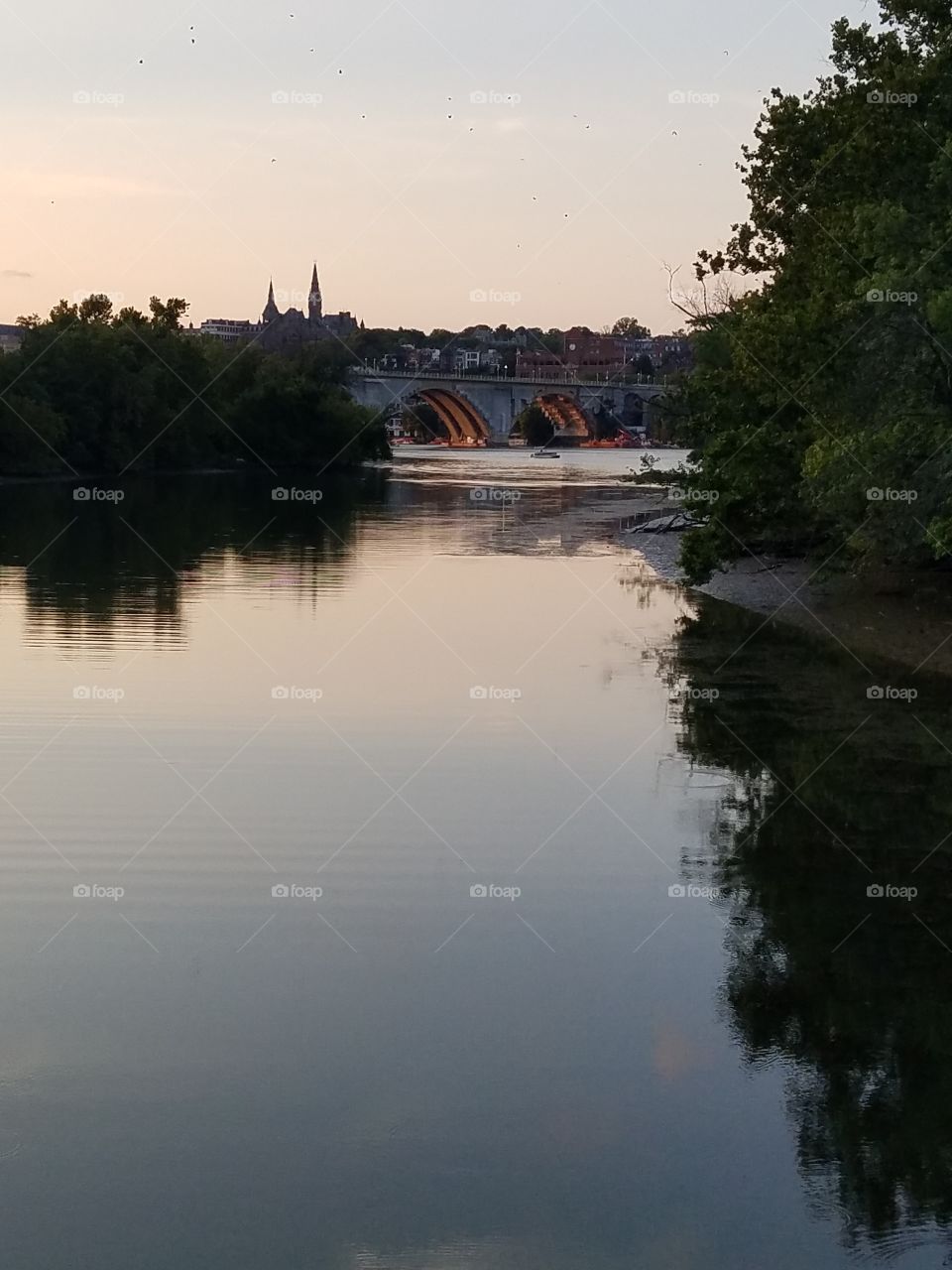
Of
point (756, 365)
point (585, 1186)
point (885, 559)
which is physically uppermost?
point (756, 365)

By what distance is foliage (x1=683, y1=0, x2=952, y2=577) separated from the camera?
81.8ft

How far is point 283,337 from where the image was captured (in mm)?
172875

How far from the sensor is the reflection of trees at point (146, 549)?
28.9 m

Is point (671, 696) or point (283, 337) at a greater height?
point (283, 337)

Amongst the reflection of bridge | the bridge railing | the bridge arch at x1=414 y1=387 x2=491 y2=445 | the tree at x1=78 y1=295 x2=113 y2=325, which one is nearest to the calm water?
the tree at x1=78 y1=295 x2=113 y2=325

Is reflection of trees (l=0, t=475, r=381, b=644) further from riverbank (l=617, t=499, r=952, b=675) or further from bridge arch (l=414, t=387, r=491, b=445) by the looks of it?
bridge arch (l=414, t=387, r=491, b=445)

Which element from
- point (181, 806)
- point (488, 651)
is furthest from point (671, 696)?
point (181, 806)

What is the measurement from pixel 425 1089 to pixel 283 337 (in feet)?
551

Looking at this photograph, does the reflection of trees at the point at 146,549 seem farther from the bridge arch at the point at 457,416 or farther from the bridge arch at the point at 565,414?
the bridge arch at the point at 565,414

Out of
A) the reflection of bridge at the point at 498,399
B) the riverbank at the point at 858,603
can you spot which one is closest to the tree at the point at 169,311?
the reflection of bridge at the point at 498,399

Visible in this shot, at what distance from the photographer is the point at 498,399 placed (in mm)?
171500

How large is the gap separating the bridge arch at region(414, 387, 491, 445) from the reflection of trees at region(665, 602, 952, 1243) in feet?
488

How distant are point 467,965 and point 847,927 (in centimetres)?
269

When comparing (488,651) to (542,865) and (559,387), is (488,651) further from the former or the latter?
(559,387)
